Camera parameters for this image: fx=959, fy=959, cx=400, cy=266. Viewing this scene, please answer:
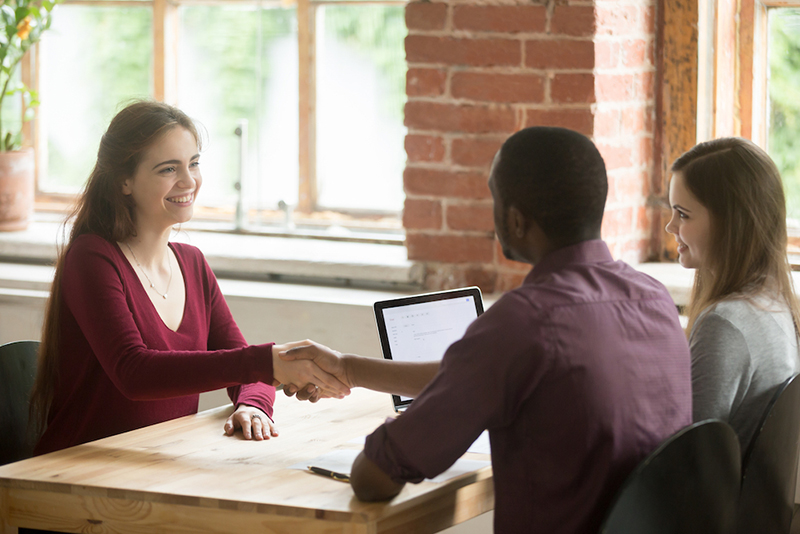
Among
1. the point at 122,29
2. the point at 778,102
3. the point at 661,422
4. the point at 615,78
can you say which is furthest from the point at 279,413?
the point at 122,29

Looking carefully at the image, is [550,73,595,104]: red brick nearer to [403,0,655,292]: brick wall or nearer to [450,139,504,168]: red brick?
[403,0,655,292]: brick wall

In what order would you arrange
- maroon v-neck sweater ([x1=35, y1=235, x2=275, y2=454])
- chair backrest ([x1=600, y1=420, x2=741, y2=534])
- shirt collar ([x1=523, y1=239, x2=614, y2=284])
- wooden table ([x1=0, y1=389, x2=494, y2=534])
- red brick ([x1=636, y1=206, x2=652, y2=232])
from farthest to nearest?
red brick ([x1=636, y1=206, x2=652, y2=232]), maroon v-neck sweater ([x1=35, y1=235, x2=275, y2=454]), wooden table ([x1=0, y1=389, x2=494, y2=534]), shirt collar ([x1=523, y1=239, x2=614, y2=284]), chair backrest ([x1=600, y1=420, x2=741, y2=534])

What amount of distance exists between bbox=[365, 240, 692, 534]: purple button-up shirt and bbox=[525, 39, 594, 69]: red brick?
1.31m

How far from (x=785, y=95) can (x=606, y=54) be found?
0.61 m

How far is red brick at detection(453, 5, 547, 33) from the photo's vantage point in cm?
266

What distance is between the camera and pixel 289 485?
5.36ft

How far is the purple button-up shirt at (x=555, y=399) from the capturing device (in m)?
1.35

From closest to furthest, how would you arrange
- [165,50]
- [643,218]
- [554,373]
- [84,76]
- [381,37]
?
[554,373], [643,218], [381,37], [165,50], [84,76]

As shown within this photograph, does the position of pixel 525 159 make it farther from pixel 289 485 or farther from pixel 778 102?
pixel 778 102

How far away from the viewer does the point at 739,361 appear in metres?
1.74

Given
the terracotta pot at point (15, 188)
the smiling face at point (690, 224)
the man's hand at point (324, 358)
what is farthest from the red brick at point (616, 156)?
the terracotta pot at point (15, 188)

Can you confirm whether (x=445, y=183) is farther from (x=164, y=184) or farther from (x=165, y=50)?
(x=165, y=50)

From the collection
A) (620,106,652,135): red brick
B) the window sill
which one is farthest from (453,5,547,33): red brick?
the window sill

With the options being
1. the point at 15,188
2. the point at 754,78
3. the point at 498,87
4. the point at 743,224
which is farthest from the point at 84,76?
the point at 743,224
